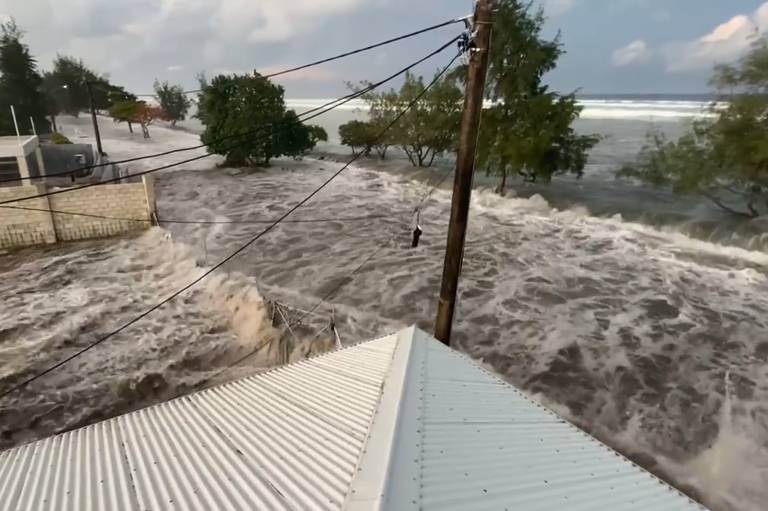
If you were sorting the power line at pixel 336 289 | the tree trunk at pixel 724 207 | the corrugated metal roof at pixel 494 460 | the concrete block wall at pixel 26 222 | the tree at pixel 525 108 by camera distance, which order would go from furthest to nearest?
the tree at pixel 525 108 < the tree trunk at pixel 724 207 < the concrete block wall at pixel 26 222 < the power line at pixel 336 289 < the corrugated metal roof at pixel 494 460

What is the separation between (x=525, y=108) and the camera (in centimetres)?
2294

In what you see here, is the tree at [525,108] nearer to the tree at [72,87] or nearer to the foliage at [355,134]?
the foliage at [355,134]

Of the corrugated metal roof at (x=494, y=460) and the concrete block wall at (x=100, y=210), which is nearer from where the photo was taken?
the corrugated metal roof at (x=494, y=460)

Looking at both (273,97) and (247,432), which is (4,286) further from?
(273,97)

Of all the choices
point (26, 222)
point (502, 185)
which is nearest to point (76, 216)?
point (26, 222)

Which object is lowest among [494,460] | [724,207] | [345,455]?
[724,207]

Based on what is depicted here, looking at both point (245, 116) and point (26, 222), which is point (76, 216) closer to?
point (26, 222)

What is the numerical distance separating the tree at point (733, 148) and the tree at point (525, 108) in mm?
4402

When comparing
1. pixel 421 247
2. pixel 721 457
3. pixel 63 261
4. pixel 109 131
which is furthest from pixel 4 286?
pixel 109 131

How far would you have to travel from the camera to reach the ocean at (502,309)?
28.0ft

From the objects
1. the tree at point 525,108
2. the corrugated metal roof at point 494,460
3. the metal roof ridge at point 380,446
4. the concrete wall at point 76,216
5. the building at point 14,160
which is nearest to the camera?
the metal roof ridge at point 380,446

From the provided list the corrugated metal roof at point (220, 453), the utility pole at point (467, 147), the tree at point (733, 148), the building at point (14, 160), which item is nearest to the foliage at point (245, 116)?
the building at point (14, 160)

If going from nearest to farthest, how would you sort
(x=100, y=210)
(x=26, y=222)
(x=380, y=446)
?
(x=380, y=446)
(x=26, y=222)
(x=100, y=210)

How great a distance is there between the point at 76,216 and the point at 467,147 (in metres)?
17.1
